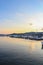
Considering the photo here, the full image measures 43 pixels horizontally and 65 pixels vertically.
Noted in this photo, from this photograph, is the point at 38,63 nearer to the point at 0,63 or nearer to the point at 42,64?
the point at 42,64

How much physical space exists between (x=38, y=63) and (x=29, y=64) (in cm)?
135

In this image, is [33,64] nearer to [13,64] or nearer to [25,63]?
[25,63]

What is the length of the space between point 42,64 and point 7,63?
15.8ft

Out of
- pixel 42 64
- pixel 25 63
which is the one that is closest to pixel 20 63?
pixel 25 63

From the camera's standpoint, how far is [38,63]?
61.4ft

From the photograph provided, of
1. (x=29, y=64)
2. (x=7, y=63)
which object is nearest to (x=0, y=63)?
(x=7, y=63)

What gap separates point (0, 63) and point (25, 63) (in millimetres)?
3500

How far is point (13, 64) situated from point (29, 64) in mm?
2187

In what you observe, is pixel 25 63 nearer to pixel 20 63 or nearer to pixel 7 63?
pixel 20 63

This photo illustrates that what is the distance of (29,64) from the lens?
18.3 metres

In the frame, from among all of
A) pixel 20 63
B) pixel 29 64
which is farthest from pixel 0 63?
pixel 29 64

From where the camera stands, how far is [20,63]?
18.9 m

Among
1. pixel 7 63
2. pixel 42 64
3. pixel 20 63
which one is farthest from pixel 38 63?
pixel 7 63

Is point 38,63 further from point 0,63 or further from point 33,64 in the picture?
point 0,63
